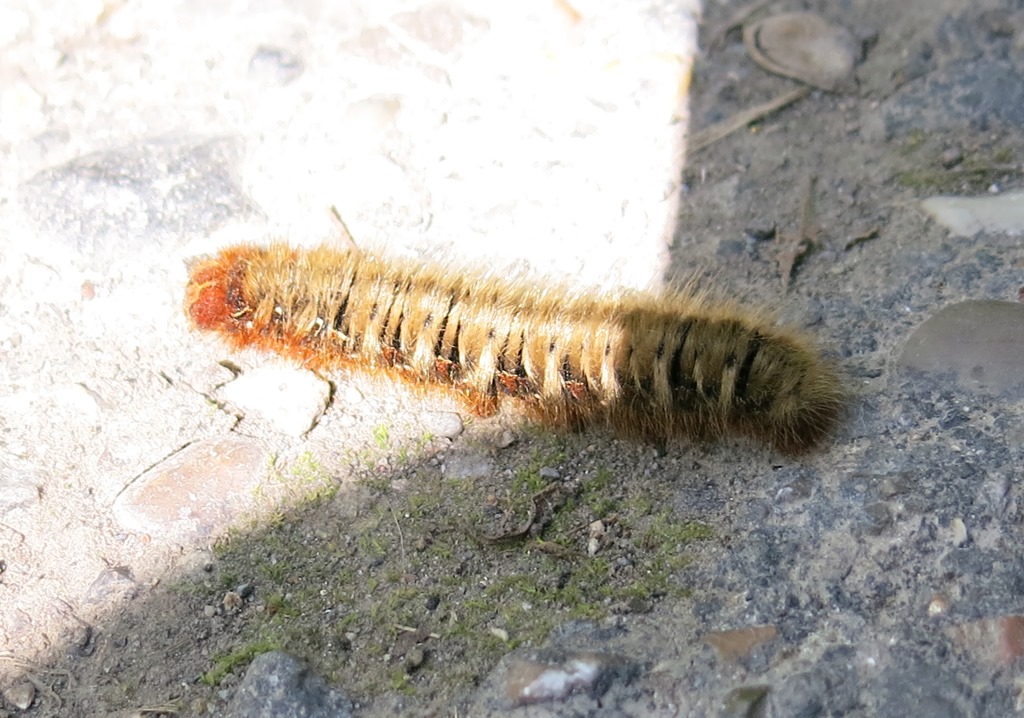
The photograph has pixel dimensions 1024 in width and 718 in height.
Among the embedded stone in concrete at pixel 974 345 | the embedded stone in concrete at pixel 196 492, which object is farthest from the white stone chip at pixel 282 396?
the embedded stone in concrete at pixel 974 345

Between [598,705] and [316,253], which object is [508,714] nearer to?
[598,705]

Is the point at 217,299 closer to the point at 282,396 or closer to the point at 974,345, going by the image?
the point at 282,396

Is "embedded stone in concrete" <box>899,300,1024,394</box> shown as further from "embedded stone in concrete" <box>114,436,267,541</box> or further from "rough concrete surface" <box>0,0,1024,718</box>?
"embedded stone in concrete" <box>114,436,267,541</box>

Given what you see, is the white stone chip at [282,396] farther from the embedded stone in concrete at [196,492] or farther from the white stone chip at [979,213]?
the white stone chip at [979,213]

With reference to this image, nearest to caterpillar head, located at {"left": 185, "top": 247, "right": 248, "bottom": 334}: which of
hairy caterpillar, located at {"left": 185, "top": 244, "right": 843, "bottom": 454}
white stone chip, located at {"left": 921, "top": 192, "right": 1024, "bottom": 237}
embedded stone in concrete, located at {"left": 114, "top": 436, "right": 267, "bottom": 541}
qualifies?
hairy caterpillar, located at {"left": 185, "top": 244, "right": 843, "bottom": 454}

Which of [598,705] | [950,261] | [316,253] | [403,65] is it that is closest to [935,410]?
[950,261]

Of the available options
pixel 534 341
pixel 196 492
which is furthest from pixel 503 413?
pixel 196 492

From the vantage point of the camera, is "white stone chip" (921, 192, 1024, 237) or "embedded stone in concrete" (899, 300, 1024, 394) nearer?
"embedded stone in concrete" (899, 300, 1024, 394)
